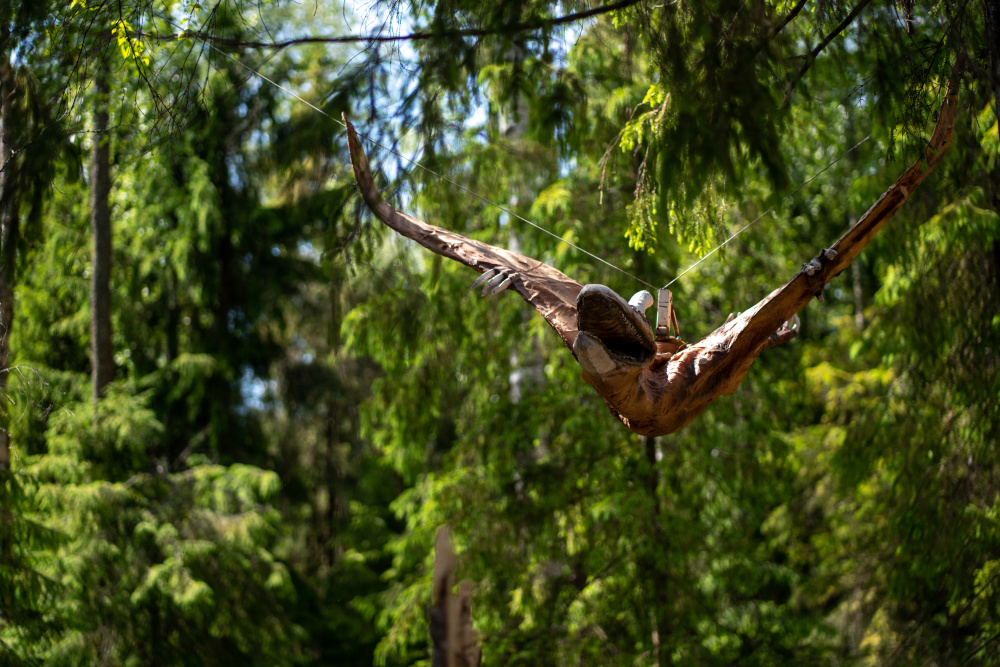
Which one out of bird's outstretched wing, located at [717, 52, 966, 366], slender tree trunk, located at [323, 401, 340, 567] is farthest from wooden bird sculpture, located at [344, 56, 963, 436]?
slender tree trunk, located at [323, 401, 340, 567]

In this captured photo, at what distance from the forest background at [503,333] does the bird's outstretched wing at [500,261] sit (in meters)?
0.42

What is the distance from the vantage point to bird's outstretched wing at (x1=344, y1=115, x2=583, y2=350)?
3.73 meters

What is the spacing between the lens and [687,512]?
7.77m

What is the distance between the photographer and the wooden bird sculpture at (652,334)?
3043 millimetres

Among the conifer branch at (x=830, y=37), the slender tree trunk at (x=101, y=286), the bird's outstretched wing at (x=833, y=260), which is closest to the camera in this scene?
the bird's outstretched wing at (x=833, y=260)

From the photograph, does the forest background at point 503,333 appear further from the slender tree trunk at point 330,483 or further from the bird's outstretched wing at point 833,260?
the slender tree trunk at point 330,483

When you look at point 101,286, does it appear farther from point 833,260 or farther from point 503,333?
point 833,260

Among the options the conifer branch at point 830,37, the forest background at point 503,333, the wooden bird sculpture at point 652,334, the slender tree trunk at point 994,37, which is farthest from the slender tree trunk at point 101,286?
the slender tree trunk at point 994,37

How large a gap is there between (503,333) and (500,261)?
158 inches

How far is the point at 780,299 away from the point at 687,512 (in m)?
4.67

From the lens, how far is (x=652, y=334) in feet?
11.0

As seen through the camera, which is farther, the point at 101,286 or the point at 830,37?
the point at 101,286

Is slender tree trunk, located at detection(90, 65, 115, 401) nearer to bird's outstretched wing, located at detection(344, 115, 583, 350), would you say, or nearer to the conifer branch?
bird's outstretched wing, located at detection(344, 115, 583, 350)

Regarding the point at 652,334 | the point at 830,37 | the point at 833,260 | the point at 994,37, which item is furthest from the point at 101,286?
the point at 994,37
